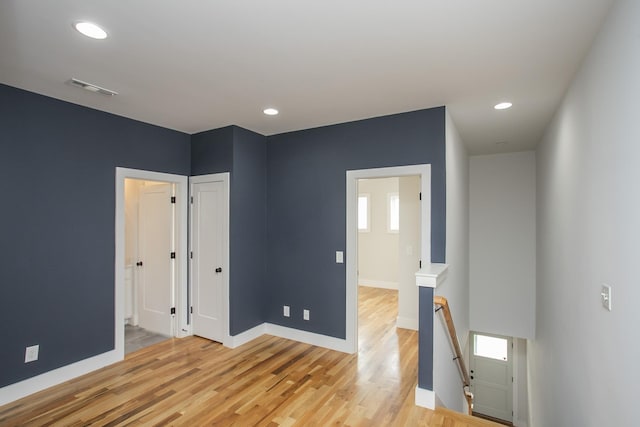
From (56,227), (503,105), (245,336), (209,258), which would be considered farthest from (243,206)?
(503,105)

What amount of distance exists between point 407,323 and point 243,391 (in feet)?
8.91

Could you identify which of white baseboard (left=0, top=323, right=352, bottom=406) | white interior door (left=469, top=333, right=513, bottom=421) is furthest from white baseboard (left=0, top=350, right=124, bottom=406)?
white interior door (left=469, top=333, right=513, bottom=421)

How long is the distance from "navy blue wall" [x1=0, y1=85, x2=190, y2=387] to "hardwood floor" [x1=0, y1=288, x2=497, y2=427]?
1.41 ft

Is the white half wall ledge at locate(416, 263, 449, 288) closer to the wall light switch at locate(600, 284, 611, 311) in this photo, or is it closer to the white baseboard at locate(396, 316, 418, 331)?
the wall light switch at locate(600, 284, 611, 311)

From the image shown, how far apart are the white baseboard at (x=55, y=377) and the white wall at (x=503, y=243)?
18.6 ft

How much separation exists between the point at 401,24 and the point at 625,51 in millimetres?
1141

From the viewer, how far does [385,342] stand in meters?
4.20

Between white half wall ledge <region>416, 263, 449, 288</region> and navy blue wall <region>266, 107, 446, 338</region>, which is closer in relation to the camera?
white half wall ledge <region>416, 263, 449, 288</region>

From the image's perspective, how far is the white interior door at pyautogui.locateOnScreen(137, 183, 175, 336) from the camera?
4355mm

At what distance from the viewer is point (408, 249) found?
16.1 ft

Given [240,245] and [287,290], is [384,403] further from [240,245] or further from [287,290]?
[240,245]

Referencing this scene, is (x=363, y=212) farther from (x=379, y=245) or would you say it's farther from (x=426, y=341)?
(x=426, y=341)

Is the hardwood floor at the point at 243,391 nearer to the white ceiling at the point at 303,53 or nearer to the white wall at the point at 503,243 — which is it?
the white wall at the point at 503,243

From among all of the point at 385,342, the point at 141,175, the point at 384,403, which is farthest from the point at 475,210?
the point at 141,175
